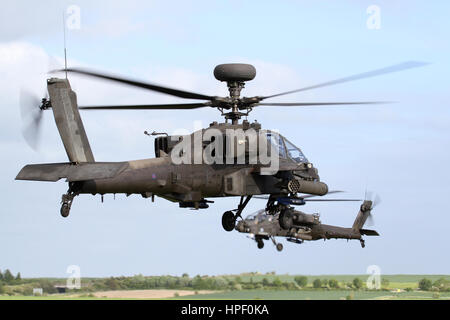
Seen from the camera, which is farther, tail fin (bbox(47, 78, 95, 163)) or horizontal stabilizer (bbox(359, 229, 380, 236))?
horizontal stabilizer (bbox(359, 229, 380, 236))

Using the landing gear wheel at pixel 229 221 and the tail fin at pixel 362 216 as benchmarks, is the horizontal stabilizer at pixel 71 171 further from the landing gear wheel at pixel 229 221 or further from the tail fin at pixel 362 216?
the tail fin at pixel 362 216

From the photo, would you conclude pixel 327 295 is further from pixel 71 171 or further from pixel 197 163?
pixel 71 171

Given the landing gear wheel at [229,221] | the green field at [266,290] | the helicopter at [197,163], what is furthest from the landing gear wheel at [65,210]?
the green field at [266,290]

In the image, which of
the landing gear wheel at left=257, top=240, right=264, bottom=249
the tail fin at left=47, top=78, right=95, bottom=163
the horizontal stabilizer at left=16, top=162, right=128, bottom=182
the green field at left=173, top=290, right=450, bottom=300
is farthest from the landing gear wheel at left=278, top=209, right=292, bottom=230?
the landing gear wheel at left=257, top=240, right=264, bottom=249

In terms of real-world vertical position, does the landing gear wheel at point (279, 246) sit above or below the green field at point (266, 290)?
above

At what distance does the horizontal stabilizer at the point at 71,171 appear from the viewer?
19.9 metres

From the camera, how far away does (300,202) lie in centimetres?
Answer: 2486

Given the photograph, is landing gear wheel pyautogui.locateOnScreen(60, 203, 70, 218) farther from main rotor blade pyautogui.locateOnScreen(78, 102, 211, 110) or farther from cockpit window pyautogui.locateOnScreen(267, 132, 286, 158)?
cockpit window pyautogui.locateOnScreen(267, 132, 286, 158)

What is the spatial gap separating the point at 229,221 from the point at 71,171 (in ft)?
22.9

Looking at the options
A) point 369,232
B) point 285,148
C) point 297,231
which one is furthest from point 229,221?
point 369,232

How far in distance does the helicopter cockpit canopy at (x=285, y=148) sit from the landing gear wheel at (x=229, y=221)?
2.84 meters

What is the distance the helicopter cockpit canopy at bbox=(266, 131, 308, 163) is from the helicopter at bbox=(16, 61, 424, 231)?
4 cm

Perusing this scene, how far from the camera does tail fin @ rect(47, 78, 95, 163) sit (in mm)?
20750
